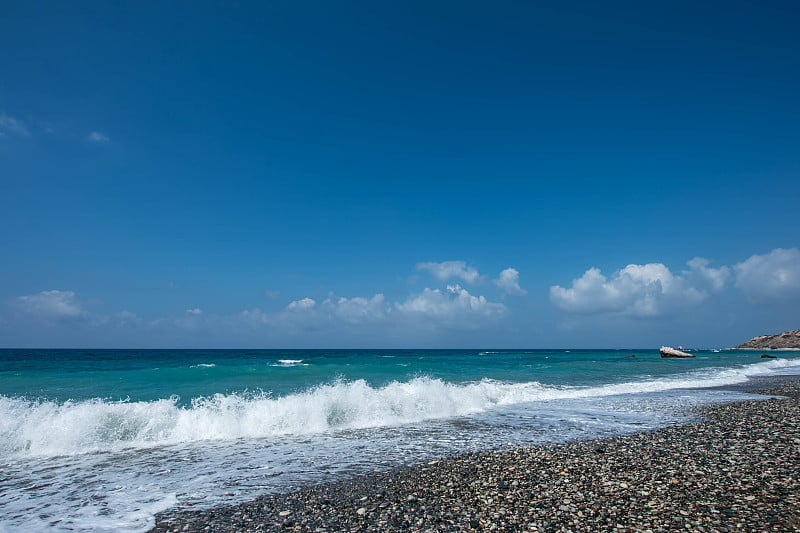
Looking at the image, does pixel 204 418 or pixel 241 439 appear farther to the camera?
pixel 204 418

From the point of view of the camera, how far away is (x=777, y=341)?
134m

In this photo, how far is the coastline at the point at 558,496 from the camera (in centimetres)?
587

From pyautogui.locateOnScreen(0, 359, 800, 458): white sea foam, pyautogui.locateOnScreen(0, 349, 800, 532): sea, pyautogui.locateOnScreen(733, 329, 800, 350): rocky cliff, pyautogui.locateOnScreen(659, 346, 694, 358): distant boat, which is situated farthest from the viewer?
pyautogui.locateOnScreen(733, 329, 800, 350): rocky cliff

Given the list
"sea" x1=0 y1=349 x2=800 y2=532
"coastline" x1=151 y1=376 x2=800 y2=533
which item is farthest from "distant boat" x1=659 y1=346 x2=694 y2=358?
"coastline" x1=151 y1=376 x2=800 y2=533

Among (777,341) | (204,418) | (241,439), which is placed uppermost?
(204,418)

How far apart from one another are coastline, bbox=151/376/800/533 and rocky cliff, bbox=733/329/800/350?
534ft

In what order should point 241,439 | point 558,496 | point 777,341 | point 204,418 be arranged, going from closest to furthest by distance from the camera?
point 558,496 < point 241,439 < point 204,418 < point 777,341

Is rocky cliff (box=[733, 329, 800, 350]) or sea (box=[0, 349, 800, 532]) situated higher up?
sea (box=[0, 349, 800, 532])

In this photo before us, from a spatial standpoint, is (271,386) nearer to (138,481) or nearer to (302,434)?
(302,434)

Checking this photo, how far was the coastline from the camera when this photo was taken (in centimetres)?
587

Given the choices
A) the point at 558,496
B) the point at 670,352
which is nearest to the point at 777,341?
the point at 670,352

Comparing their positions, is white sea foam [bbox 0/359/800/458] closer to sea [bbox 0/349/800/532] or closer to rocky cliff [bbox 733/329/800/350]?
sea [bbox 0/349/800/532]

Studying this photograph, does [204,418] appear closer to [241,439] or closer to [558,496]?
[241,439]

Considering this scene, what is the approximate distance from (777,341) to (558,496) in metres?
175
